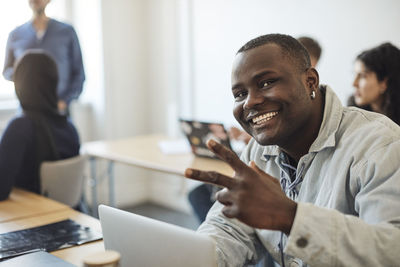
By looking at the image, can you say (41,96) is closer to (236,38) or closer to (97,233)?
(97,233)

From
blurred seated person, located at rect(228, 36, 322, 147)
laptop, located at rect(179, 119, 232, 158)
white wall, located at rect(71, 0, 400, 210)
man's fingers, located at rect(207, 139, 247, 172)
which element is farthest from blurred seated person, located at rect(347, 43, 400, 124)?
man's fingers, located at rect(207, 139, 247, 172)

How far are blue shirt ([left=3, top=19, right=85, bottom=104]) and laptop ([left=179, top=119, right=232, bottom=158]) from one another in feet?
4.12

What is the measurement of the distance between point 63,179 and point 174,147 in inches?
33.1

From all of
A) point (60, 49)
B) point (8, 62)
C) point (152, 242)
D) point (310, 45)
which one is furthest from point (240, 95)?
point (60, 49)

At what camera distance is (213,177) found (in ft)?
2.92

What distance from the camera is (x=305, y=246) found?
878mm

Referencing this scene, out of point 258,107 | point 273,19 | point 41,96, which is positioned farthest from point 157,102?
point 258,107

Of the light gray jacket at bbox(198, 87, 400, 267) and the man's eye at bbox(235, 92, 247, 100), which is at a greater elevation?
the man's eye at bbox(235, 92, 247, 100)

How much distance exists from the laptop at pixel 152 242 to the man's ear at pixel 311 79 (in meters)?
0.49

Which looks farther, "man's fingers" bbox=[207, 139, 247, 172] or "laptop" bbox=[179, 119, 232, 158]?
"laptop" bbox=[179, 119, 232, 158]

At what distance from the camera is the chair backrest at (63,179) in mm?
2172

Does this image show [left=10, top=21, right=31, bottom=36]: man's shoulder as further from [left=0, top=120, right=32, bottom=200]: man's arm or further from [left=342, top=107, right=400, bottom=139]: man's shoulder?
[left=342, top=107, right=400, bottom=139]: man's shoulder

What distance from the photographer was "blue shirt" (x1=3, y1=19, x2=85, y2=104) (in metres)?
3.23

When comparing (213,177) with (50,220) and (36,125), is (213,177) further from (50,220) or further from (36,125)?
(36,125)
